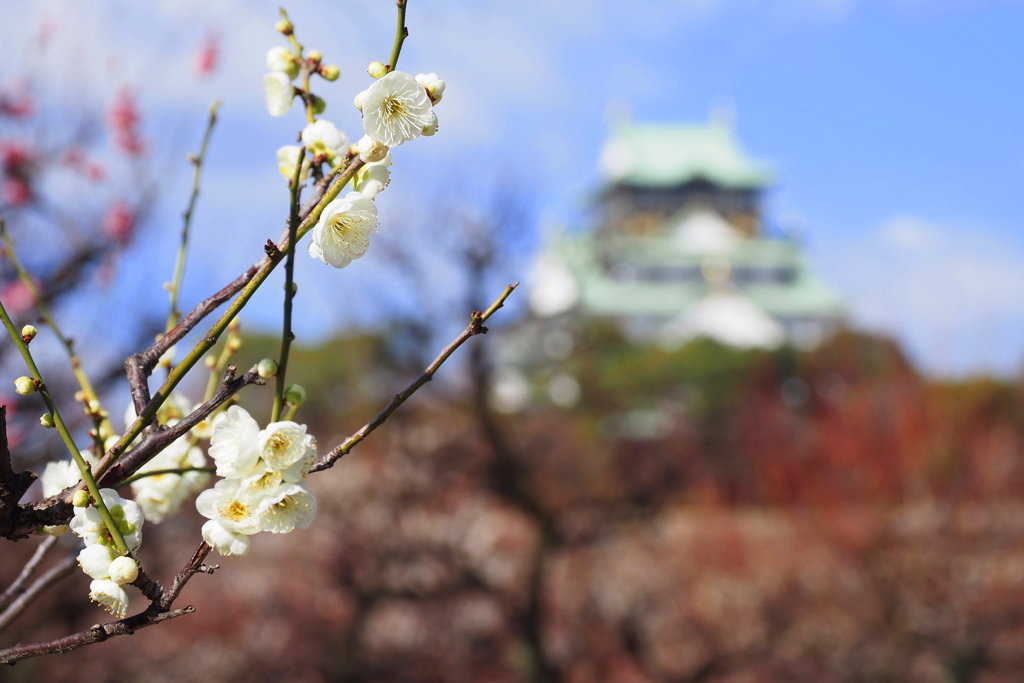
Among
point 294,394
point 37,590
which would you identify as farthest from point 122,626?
point 37,590

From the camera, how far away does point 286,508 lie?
3.02ft

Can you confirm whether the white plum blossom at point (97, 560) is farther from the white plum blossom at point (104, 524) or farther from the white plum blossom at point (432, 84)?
the white plum blossom at point (432, 84)

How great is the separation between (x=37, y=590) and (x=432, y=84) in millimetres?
801

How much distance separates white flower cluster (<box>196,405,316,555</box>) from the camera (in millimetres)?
885

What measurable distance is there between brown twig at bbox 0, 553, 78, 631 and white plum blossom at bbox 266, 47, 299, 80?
624mm

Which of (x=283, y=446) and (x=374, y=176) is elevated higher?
(x=374, y=176)

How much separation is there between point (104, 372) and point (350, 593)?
5.04m

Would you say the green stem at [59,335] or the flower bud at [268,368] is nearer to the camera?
the flower bud at [268,368]

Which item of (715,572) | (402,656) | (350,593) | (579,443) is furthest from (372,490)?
(579,443)

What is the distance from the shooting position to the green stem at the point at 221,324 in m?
0.83

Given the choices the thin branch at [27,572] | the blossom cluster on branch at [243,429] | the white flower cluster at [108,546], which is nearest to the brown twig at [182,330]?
the blossom cluster on branch at [243,429]

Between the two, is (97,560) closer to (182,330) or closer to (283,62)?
(182,330)

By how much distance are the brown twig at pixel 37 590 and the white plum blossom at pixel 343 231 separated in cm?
53

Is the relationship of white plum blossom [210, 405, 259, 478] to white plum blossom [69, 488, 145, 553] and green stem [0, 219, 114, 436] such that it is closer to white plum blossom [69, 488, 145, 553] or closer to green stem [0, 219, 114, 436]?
white plum blossom [69, 488, 145, 553]
